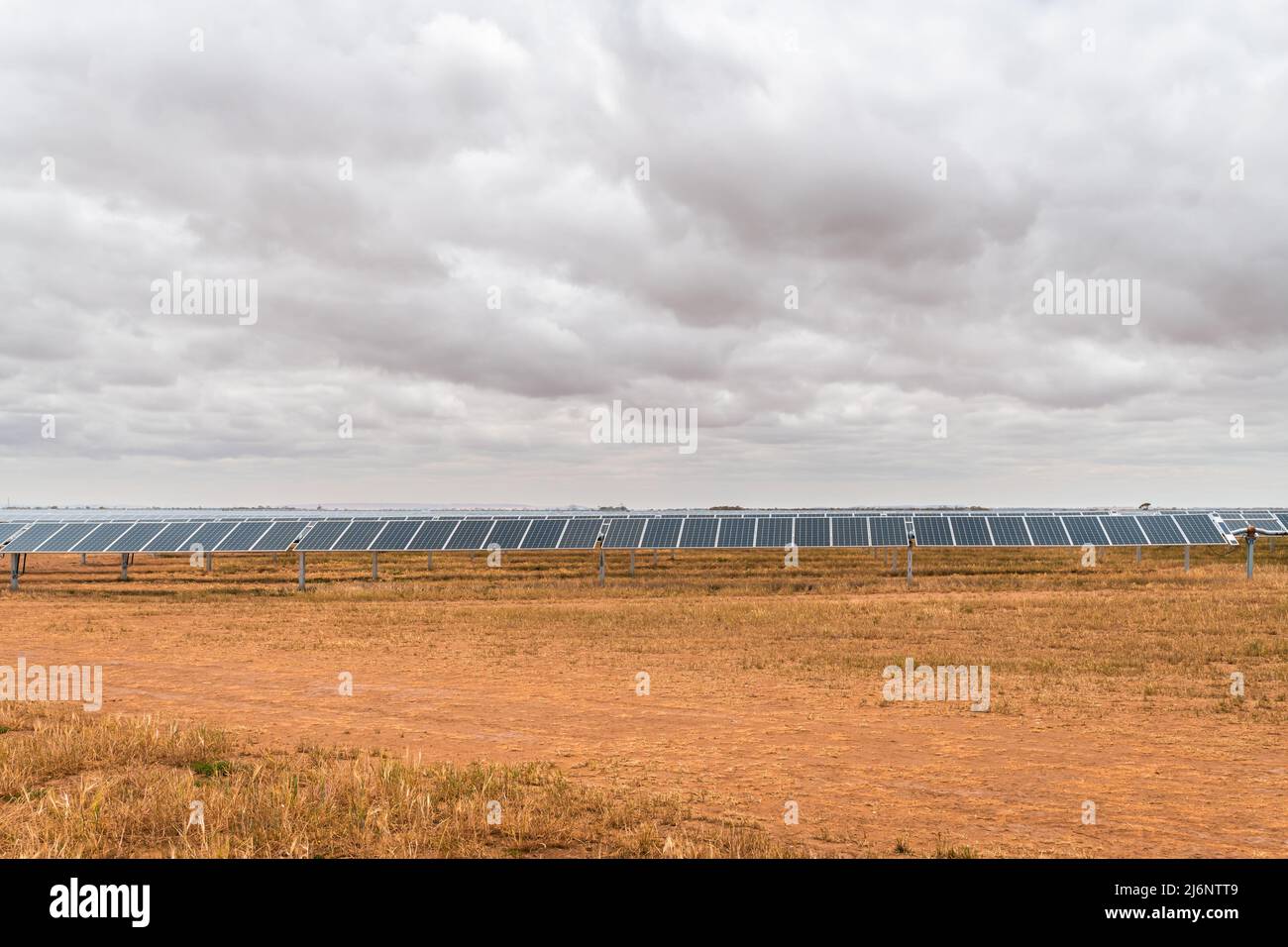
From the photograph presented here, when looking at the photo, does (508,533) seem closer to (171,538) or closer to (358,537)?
(358,537)

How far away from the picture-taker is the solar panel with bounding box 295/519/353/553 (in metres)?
40.8

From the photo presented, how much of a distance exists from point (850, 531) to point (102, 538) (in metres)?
38.2

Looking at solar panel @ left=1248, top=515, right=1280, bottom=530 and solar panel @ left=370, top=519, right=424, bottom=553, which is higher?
solar panel @ left=370, top=519, right=424, bottom=553

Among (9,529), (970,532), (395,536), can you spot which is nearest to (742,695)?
(970,532)

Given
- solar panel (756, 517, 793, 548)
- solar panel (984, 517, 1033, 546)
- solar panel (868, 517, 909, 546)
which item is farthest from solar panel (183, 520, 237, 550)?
solar panel (984, 517, 1033, 546)

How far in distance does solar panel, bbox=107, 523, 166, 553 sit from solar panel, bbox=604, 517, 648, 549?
2241 cm

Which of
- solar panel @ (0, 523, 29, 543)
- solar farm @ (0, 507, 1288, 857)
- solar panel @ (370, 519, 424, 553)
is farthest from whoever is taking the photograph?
solar panel @ (0, 523, 29, 543)

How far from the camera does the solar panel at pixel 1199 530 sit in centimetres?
4053

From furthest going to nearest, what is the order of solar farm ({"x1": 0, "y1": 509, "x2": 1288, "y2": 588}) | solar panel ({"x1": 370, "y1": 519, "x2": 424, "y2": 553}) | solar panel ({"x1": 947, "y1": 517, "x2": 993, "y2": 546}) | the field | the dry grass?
1. solar panel ({"x1": 370, "y1": 519, "x2": 424, "y2": 553})
2. solar panel ({"x1": 947, "y1": 517, "x2": 993, "y2": 546})
3. solar farm ({"x1": 0, "y1": 509, "x2": 1288, "y2": 588})
4. the field
5. the dry grass

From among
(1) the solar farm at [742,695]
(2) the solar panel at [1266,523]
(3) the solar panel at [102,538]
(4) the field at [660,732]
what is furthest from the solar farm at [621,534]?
(2) the solar panel at [1266,523]

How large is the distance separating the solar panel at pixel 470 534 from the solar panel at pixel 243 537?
9988 millimetres

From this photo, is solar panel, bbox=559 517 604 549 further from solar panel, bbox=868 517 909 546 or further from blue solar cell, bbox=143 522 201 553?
blue solar cell, bbox=143 522 201 553

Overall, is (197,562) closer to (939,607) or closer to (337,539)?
(337,539)
